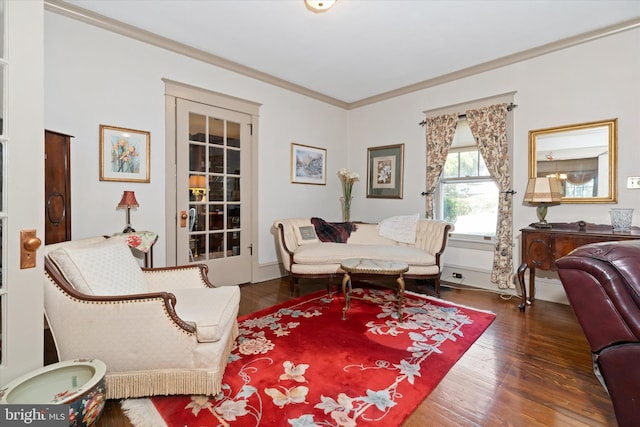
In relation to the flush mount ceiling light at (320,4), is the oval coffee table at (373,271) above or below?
below

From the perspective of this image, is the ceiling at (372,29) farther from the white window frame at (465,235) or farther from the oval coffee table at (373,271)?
the oval coffee table at (373,271)

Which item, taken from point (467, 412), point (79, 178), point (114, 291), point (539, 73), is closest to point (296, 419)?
point (467, 412)

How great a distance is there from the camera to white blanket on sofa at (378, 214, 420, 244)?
13.3 ft

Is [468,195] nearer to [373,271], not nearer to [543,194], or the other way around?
[543,194]

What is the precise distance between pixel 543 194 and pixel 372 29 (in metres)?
2.48

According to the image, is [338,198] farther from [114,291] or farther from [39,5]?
[39,5]

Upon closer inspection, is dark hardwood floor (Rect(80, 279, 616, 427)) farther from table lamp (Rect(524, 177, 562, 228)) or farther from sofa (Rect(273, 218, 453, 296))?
table lamp (Rect(524, 177, 562, 228))

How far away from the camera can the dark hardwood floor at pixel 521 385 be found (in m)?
1.56

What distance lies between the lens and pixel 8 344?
1.30 m

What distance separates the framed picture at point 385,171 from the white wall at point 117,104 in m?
1.69

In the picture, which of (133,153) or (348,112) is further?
(348,112)

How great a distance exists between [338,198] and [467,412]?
3.99 m

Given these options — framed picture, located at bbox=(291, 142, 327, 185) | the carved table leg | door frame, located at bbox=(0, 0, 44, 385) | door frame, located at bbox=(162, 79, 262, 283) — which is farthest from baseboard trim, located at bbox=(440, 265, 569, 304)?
door frame, located at bbox=(0, 0, 44, 385)

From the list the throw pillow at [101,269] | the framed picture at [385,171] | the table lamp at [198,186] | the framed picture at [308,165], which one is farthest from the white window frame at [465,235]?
the throw pillow at [101,269]
